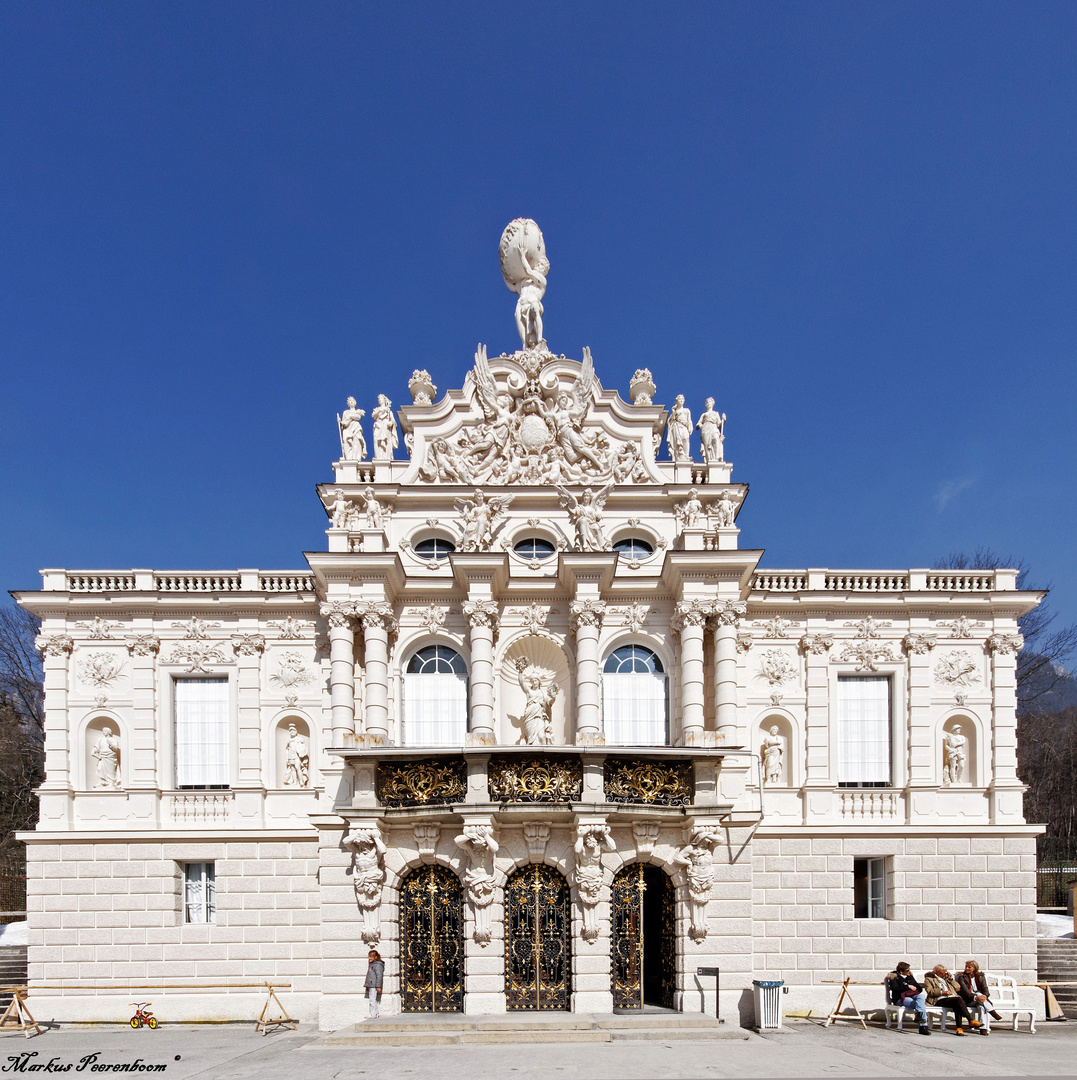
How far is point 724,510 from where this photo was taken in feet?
95.8

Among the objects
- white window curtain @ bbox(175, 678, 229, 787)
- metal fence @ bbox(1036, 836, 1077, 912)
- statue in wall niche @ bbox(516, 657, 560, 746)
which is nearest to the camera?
statue in wall niche @ bbox(516, 657, 560, 746)

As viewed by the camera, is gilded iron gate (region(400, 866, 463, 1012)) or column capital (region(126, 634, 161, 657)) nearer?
gilded iron gate (region(400, 866, 463, 1012))

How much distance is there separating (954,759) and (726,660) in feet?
24.3

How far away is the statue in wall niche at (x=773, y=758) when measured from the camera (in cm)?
2820

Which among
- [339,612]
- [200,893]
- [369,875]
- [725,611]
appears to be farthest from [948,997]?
[200,893]

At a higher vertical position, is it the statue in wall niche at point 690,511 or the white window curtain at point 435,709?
the statue in wall niche at point 690,511

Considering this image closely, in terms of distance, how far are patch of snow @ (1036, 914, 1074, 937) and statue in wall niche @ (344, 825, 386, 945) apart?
19.9 m

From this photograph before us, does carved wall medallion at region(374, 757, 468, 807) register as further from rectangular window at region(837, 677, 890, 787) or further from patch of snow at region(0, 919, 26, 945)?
patch of snow at region(0, 919, 26, 945)

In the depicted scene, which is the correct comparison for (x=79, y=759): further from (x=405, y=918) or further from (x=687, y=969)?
(x=687, y=969)

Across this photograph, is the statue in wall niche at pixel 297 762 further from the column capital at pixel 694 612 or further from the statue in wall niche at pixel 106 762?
the column capital at pixel 694 612

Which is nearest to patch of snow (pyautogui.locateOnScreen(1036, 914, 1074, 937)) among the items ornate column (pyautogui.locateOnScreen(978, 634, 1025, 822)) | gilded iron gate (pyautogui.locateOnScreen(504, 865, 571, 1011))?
ornate column (pyautogui.locateOnScreen(978, 634, 1025, 822))

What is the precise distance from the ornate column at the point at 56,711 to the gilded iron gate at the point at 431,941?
10.8m

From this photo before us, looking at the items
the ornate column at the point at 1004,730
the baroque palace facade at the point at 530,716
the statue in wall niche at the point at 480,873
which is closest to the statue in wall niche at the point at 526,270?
the baroque palace facade at the point at 530,716

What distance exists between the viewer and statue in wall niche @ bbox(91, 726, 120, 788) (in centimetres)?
2783
